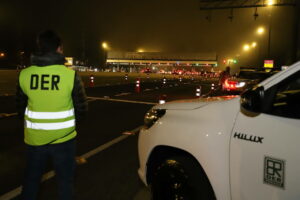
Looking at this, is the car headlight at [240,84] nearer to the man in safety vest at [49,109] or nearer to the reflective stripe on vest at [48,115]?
the man in safety vest at [49,109]

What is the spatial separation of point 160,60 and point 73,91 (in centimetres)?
9311

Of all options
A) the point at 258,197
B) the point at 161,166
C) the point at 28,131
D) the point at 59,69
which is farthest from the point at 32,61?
the point at 258,197

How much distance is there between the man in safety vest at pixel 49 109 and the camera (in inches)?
130

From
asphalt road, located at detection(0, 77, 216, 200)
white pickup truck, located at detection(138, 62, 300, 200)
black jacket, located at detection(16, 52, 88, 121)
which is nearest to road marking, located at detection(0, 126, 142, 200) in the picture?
asphalt road, located at detection(0, 77, 216, 200)

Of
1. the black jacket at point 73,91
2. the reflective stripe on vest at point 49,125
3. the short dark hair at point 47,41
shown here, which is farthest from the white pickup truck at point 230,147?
the short dark hair at point 47,41

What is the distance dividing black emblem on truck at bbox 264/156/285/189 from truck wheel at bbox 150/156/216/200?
0.68 meters

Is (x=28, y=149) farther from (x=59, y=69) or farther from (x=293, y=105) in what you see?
(x=293, y=105)

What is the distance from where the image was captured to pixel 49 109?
3334 millimetres

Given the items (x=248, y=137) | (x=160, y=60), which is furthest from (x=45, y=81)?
(x=160, y=60)

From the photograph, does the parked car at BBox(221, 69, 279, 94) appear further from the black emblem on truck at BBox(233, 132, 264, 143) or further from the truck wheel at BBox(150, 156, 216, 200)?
the black emblem on truck at BBox(233, 132, 264, 143)

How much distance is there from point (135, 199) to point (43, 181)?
1.45 metres

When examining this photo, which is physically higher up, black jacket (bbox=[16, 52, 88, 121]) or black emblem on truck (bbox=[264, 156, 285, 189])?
black jacket (bbox=[16, 52, 88, 121])

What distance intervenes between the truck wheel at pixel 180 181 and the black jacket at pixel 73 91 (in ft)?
3.29

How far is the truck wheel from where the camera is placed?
3.31 metres
